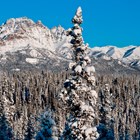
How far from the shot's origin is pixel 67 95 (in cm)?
2902

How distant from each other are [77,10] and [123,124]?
10178cm

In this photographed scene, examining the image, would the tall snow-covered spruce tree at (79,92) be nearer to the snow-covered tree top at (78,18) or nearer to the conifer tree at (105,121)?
the snow-covered tree top at (78,18)

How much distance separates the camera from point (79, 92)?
28.9 meters

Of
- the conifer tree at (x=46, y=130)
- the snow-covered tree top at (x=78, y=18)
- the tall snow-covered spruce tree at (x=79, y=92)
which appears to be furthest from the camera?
the conifer tree at (x=46, y=130)

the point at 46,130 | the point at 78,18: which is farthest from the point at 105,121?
the point at 78,18

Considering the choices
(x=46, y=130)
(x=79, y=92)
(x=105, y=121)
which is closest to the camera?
(x=79, y=92)

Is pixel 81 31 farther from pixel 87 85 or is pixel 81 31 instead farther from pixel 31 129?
pixel 31 129

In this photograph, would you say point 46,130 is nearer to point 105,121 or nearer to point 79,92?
point 79,92

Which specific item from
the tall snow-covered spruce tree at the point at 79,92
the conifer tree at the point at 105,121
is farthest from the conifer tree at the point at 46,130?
the tall snow-covered spruce tree at the point at 79,92

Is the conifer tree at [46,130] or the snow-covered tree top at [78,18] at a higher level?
the snow-covered tree top at [78,18]

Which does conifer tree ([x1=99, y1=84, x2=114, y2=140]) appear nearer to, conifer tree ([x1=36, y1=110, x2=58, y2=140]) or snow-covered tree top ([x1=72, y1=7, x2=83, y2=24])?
conifer tree ([x1=36, y1=110, x2=58, y2=140])

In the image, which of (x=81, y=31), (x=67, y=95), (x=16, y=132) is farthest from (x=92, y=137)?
→ (x=16, y=132)

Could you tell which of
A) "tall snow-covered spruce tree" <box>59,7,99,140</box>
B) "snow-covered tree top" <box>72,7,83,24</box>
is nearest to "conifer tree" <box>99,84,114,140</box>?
"tall snow-covered spruce tree" <box>59,7,99,140</box>

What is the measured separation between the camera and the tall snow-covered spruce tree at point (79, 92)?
2861 cm
